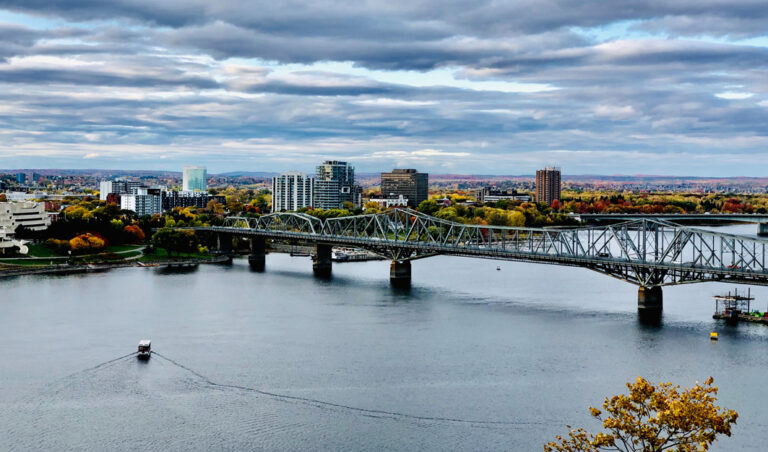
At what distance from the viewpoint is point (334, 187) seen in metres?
164

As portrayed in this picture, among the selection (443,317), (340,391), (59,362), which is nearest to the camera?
(340,391)

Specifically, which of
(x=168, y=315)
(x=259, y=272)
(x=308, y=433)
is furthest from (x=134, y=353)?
(x=259, y=272)

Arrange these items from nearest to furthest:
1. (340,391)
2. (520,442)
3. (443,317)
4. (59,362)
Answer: (520,442) → (340,391) → (59,362) → (443,317)

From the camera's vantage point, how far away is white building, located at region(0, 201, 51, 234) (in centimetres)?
7769

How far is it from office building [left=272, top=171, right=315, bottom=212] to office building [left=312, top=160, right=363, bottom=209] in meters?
2.31

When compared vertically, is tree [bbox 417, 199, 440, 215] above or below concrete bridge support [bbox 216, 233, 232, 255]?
above

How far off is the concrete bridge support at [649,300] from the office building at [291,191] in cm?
11475

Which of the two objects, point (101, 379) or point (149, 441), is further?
point (101, 379)

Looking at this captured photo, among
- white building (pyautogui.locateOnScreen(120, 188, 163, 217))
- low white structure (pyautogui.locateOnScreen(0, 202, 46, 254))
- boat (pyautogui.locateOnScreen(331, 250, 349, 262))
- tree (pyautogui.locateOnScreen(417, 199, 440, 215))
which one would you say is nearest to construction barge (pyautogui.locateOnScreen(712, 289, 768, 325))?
boat (pyautogui.locateOnScreen(331, 250, 349, 262))

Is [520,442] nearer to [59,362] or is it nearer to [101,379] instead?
[101,379]

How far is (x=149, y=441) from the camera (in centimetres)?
2606

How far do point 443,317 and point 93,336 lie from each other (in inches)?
740

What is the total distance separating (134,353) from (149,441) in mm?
12148

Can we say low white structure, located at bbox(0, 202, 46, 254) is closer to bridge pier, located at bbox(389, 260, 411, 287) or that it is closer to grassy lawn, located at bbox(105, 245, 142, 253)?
grassy lawn, located at bbox(105, 245, 142, 253)
